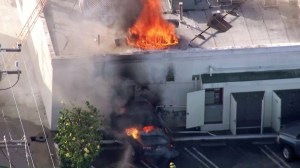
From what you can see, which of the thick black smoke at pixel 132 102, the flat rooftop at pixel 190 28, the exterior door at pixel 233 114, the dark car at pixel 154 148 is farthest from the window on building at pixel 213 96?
the dark car at pixel 154 148

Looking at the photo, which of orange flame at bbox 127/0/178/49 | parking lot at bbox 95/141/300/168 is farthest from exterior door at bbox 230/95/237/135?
orange flame at bbox 127/0/178/49

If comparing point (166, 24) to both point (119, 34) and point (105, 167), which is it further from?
point (105, 167)

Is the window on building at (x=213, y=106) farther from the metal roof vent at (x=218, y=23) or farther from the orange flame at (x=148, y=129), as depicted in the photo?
the orange flame at (x=148, y=129)

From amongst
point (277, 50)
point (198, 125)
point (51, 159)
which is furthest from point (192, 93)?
point (51, 159)

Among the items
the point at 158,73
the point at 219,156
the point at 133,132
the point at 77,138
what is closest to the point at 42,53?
the point at 158,73

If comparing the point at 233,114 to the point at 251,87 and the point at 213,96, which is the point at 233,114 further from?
the point at 251,87

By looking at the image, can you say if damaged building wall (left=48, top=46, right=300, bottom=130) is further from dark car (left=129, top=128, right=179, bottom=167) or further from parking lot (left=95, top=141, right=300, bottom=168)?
dark car (left=129, top=128, right=179, bottom=167)
